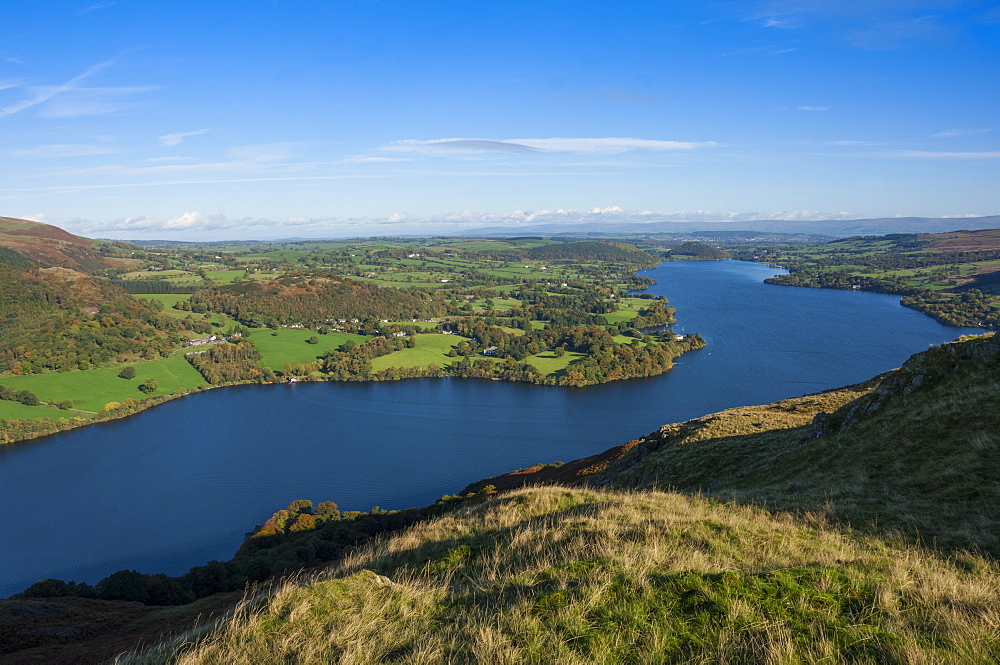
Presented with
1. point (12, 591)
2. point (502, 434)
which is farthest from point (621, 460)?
point (12, 591)

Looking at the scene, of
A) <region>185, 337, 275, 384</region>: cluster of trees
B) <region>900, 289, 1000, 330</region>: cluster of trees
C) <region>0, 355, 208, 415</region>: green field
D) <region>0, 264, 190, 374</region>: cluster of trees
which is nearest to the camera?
<region>0, 355, 208, 415</region>: green field

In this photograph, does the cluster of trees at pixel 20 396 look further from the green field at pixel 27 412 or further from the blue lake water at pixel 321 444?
the blue lake water at pixel 321 444

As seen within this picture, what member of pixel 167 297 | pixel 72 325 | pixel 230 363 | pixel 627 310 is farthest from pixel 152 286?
pixel 627 310

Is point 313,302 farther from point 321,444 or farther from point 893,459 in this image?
point 893,459

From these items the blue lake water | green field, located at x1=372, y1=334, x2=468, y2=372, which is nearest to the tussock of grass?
the blue lake water

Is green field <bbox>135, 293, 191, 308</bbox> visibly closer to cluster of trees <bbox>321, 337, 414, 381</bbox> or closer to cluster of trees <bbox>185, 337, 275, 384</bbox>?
cluster of trees <bbox>185, 337, 275, 384</bbox>

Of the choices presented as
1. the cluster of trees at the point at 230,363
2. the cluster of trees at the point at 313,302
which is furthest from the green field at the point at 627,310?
the cluster of trees at the point at 230,363
